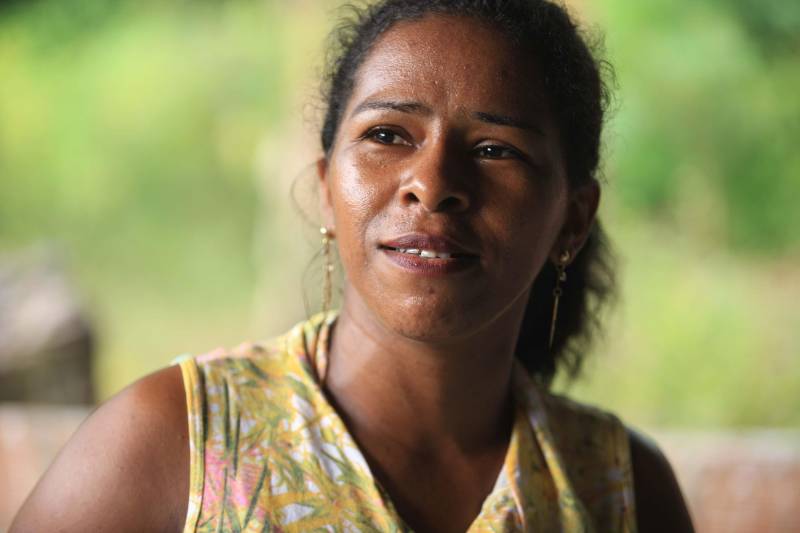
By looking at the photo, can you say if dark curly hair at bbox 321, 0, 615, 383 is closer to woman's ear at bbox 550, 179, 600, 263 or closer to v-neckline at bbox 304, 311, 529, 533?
woman's ear at bbox 550, 179, 600, 263

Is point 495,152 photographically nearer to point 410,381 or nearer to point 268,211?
point 410,381

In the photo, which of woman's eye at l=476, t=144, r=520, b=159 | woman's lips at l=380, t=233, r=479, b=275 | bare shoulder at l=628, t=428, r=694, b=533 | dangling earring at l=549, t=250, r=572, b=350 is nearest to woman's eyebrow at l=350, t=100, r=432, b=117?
woman's eye at l=476, t=144, r=520, b=159

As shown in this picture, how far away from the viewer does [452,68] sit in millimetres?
1509

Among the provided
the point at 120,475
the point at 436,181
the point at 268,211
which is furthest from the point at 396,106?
the point at 268,211

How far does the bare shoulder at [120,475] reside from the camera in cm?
137

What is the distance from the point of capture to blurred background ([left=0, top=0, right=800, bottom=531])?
15.2ft

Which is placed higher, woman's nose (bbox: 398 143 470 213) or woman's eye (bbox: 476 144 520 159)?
woman's eye (bbox: 476 144 520 159)

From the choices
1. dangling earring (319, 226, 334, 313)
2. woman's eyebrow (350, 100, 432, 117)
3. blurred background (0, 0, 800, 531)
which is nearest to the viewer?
woman's eyebrow (350, 100, 432, 117)

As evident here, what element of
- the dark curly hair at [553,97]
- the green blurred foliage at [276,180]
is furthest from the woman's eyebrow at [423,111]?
the green blurred foliage at [276,180]

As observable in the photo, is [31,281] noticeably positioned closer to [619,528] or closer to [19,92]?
[19,92]

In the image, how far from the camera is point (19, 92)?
7742mm

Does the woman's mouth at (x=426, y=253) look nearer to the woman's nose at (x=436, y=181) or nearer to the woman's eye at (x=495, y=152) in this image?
the woman's nose at (x=436, y=181)

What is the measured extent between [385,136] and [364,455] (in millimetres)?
534

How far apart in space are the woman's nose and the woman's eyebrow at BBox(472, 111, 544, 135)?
0.24ft
